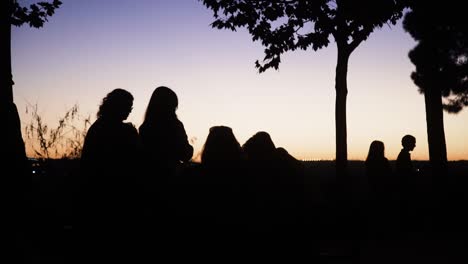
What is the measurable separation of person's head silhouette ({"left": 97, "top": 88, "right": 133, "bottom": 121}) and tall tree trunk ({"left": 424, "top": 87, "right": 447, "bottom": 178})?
9.37 meters

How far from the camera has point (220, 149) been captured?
3273mm

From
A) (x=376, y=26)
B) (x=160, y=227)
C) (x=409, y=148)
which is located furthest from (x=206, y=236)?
(x=376, y=26)

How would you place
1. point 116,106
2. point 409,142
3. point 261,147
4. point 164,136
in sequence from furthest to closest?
point 409,142 → point 164,136 → point 116,106 → point 261,147

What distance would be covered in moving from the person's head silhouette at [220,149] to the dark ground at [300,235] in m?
0.49

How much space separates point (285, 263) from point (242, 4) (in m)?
7.76

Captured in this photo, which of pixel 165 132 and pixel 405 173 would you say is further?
pixel 405 173

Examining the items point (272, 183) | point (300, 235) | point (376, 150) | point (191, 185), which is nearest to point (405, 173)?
point (376, 150)

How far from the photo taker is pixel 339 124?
896 centimetres

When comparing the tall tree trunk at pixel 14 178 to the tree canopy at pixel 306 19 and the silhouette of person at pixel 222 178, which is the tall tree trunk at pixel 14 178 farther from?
the tree canopy at pixel 306 19

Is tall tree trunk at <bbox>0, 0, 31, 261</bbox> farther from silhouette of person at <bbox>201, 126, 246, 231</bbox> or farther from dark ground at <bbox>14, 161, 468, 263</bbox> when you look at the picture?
silhouette of person at <bbox>201, 126, 246, 231</bbox>

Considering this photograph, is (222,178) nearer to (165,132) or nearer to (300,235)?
(300,235)

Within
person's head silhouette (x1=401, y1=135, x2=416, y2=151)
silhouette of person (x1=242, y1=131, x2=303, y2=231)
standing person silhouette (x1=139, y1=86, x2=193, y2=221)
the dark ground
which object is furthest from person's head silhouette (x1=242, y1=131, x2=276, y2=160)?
person's head silhouette (x1=401, y1=135, x2=416, y2=151)

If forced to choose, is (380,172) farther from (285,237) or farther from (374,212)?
(285,237)

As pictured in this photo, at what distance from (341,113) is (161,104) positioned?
5.66 m
